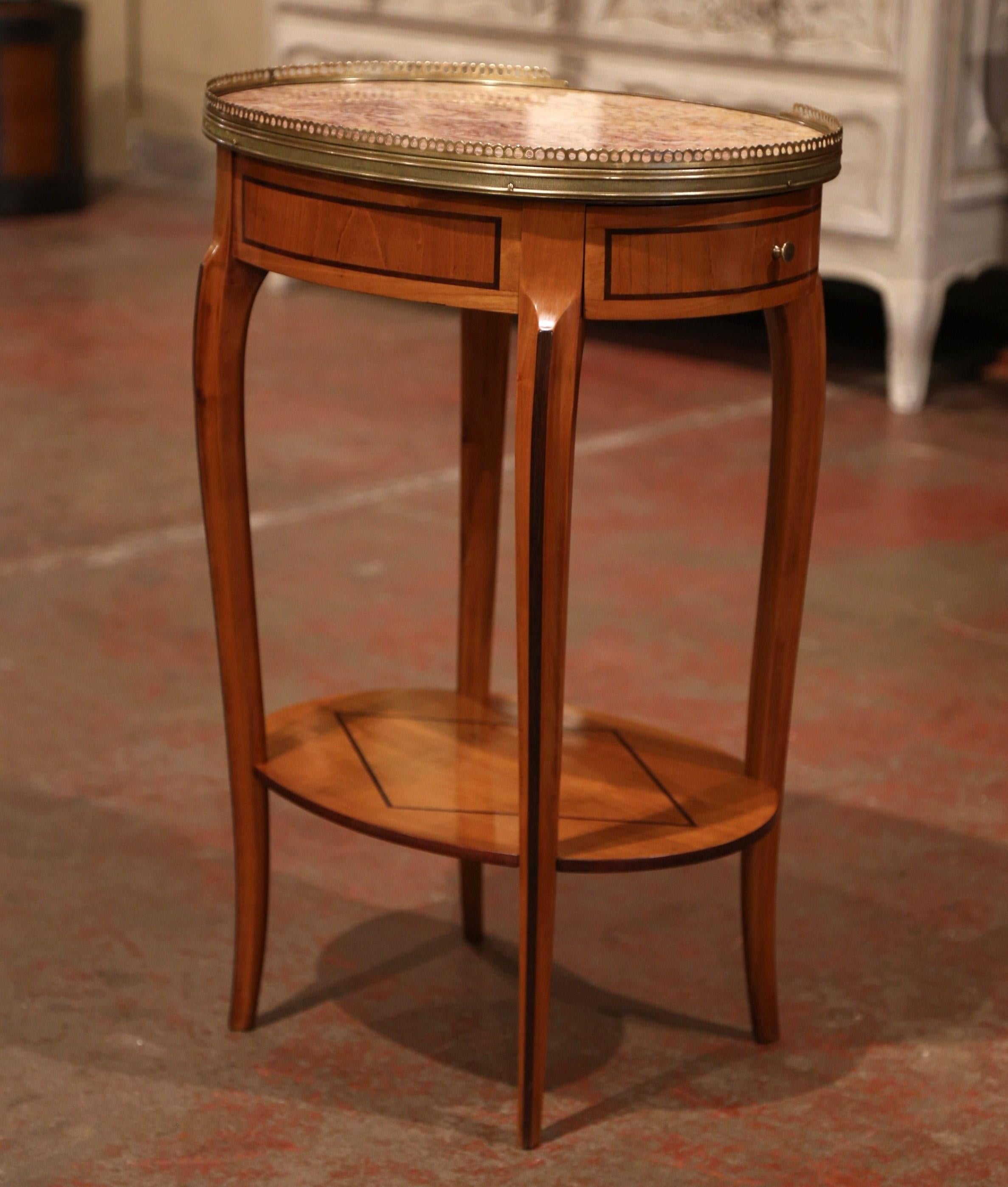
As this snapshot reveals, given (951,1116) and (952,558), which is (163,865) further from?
(952,558)

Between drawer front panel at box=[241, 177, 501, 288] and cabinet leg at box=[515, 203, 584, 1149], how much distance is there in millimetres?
41

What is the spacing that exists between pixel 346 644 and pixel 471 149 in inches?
61.7

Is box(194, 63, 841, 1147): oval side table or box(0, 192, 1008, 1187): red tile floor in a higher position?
box(194, 63, 841, 1147): oval side table

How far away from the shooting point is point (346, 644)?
2.93 meters

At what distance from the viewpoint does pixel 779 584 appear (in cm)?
177

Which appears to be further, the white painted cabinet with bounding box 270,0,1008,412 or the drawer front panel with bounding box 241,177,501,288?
the white painted cabinet with bounding box 270,0,1008,412

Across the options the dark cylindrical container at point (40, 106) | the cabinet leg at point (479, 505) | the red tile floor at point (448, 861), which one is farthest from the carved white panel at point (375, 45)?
the cabinet leg at point (479, 505)

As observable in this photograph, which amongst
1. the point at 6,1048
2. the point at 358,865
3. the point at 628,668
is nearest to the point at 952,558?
the point at 628,668

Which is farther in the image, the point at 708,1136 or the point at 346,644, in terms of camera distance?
the point at 346,644

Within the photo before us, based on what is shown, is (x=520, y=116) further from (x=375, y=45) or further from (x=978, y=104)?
(x=375, y=45)

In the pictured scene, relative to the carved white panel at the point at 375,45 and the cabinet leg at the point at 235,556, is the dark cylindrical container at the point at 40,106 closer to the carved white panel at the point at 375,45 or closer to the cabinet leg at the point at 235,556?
the carved white panel at the point at 375,45

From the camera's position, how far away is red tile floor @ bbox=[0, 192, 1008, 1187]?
1.72 m

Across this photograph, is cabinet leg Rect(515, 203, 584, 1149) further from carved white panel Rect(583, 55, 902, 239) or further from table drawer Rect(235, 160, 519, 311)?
carved white panel Rect(583, 55, 902, 239)

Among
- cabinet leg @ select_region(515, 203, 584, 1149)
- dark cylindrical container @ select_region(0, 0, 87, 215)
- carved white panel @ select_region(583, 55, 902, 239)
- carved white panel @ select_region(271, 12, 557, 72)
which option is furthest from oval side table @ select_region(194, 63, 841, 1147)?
dark cylindrical container @ select_region(0, 0, 87, 215)
